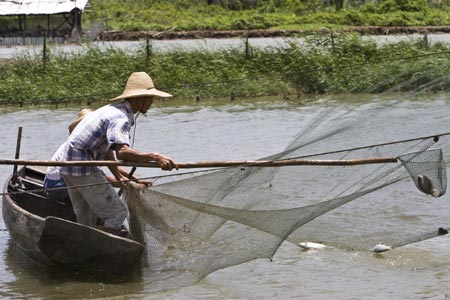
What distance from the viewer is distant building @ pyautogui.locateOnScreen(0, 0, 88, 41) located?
39062mm

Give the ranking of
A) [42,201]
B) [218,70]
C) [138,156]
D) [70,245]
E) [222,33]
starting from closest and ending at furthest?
1. [138,156]
2. [70,245]
3. [42,201]
4. [218,70]
5. [222,33]

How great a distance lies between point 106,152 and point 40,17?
3626 cm

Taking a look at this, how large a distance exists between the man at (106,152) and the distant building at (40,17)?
31.8 metres

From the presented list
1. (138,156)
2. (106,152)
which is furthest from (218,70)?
(138,156)

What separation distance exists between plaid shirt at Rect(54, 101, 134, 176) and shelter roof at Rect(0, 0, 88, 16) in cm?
3264

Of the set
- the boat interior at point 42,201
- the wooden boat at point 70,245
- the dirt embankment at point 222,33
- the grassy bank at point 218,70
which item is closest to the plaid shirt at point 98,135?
the wooden boat at point 70,245

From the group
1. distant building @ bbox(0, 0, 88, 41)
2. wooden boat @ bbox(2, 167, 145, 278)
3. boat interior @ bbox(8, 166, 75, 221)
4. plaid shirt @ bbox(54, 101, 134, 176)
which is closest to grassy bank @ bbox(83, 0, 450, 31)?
distant building @ bbox(0, 0, 88, 41)

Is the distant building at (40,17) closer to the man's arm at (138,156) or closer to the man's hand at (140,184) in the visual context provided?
the man's hand at (140,184)

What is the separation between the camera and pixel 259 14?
46.3 m

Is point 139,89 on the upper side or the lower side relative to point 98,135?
upper

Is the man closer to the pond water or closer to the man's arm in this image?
the man's arm

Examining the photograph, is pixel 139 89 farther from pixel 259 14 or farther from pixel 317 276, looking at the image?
pixel 259 14

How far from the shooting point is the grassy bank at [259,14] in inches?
1651

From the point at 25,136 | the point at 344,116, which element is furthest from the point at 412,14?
the point at 344,116
